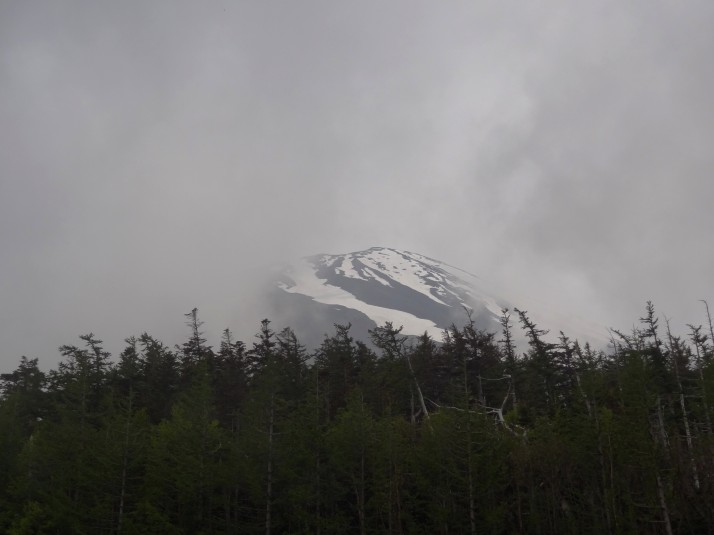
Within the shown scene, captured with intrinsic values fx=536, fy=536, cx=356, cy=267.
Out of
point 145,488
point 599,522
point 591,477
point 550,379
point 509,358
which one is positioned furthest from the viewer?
point 509,358

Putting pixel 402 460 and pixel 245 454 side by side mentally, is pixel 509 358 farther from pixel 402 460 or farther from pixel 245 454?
pixel 245 454

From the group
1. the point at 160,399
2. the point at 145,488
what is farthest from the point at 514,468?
the point at 160,399

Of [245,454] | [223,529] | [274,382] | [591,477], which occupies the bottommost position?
[223,529]

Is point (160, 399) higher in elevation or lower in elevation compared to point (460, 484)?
higher

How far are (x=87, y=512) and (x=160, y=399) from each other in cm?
1206

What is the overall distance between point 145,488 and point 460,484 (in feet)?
54.9

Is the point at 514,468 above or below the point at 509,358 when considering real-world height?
below

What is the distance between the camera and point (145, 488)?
94.8ft

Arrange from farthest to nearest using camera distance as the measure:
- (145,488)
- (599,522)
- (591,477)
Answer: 1. (145,488)
2. (591,477)
3. (599,522)

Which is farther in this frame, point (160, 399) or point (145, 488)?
point (160, 399)

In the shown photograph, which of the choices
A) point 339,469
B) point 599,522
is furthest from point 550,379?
point 339,469

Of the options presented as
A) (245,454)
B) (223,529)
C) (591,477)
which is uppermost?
(245,454)

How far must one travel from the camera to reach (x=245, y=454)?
2938 centimetres

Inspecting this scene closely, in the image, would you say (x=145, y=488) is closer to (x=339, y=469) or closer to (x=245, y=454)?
(x=245, y=454)
